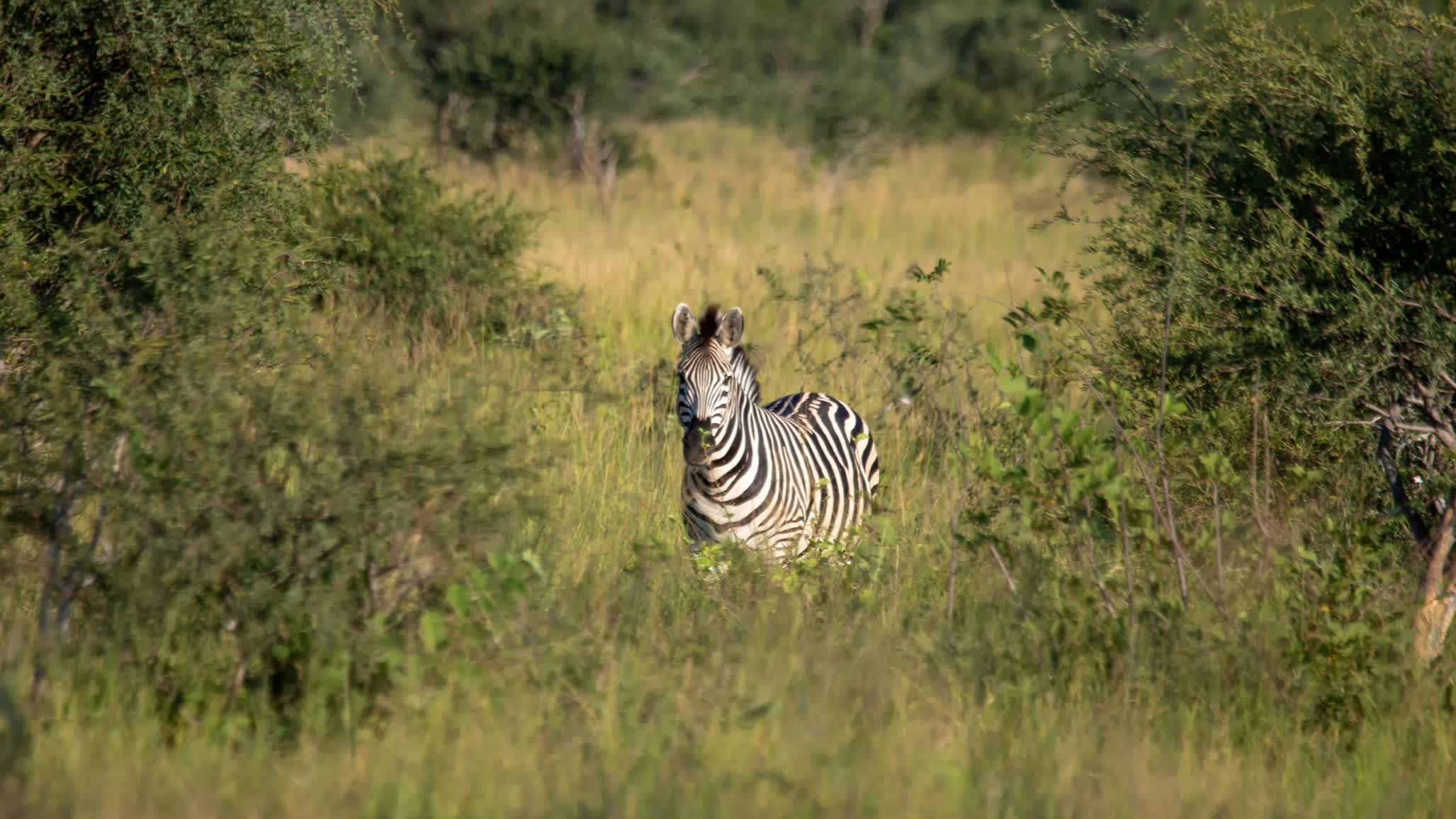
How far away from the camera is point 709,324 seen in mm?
5918

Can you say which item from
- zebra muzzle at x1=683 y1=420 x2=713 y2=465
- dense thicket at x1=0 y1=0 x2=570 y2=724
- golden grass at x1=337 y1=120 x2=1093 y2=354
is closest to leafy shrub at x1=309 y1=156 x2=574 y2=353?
golden grass at x1=337 y1=120 x2=1093 y2=354

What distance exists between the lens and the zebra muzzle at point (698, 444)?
5.64 metres

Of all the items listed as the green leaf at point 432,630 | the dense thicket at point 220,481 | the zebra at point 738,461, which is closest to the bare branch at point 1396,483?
the zebra at point 738,461

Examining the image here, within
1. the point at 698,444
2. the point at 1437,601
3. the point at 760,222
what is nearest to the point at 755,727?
the point at 698,444

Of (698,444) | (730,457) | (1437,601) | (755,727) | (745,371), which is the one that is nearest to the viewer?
(755,727)

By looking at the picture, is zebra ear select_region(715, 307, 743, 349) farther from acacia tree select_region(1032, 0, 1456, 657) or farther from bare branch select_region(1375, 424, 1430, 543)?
bare branch select_region(1375, 424, 1430, 543)

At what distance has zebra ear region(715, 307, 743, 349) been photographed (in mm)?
5938

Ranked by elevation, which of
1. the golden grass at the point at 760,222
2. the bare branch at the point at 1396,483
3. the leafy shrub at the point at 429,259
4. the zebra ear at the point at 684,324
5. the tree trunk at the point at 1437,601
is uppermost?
the golden grass at the point at 760,222

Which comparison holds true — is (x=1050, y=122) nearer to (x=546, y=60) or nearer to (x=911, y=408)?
(x=911, y=408)

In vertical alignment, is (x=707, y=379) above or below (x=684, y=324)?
below

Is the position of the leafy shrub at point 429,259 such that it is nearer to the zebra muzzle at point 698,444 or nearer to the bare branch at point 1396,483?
the zebra muzzle at point 698,444

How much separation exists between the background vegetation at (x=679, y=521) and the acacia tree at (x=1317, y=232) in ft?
0.07

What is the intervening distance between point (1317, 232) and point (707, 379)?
2.49 metres

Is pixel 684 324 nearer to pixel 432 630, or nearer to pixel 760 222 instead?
pixel 432 630
